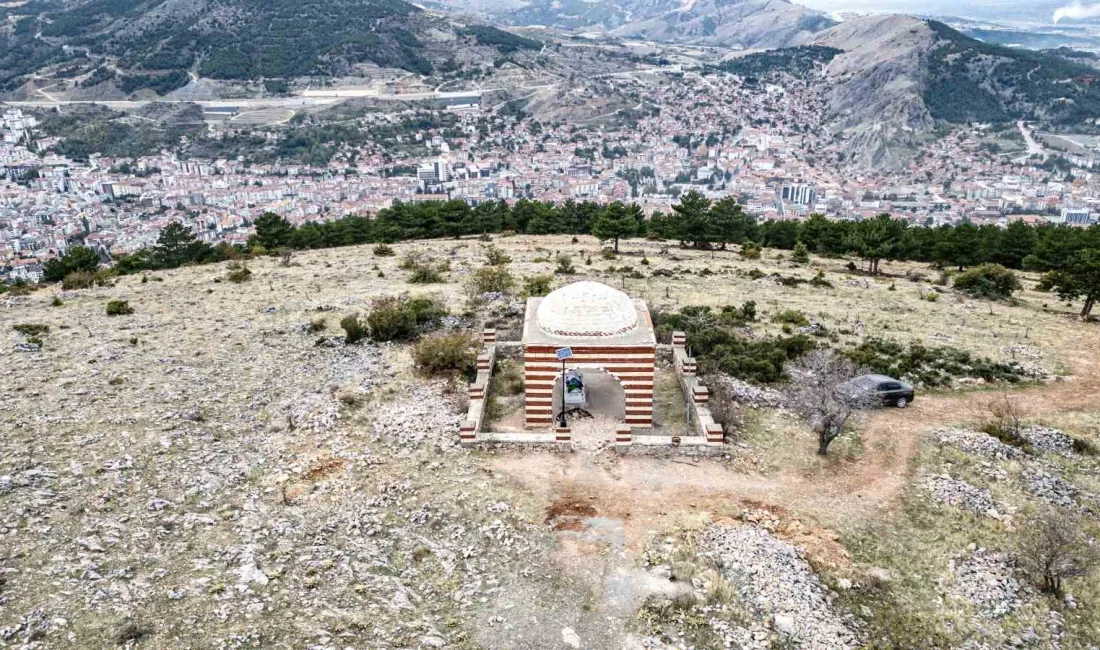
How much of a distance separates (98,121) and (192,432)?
171m

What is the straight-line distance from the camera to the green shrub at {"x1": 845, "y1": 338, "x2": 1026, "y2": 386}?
902 inches

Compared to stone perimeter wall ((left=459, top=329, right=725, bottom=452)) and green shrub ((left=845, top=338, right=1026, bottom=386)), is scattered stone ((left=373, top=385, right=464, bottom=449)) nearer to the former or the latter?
stone perimeter wall ((left=459, top=329, right=725, bottom=452))

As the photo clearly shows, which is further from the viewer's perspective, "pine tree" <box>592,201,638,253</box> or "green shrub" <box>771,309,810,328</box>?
"pine tree" <box>592,201,638,253</box>

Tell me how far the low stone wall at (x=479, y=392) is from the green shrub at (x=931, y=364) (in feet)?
45.5

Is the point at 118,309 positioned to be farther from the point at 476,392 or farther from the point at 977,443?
the point at 977,443

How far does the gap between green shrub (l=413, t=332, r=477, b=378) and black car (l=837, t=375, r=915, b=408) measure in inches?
507

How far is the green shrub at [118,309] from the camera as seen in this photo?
28.5 metres

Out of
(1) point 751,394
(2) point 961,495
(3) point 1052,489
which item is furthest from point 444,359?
(3) point 1052,489

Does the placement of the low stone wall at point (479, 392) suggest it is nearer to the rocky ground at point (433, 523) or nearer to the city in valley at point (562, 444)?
the city in valley at point (562, 444)

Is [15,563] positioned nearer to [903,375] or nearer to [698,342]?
[698,342]

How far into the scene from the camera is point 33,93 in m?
167

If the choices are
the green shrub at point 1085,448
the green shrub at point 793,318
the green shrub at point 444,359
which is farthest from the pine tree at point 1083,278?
the green shrub at point 444,359

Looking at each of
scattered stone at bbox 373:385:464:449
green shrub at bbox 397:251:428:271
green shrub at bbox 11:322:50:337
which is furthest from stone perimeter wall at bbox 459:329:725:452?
green shrub at bbox 397:251:428:271

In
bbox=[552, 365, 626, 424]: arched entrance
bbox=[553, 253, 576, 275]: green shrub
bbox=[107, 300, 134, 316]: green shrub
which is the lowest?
bbox=[552, 365, 626, 424]: arched entrance
